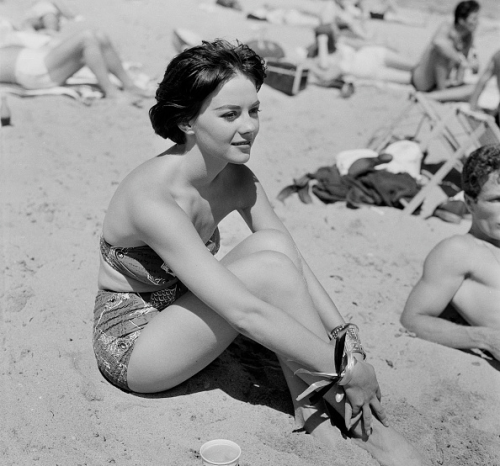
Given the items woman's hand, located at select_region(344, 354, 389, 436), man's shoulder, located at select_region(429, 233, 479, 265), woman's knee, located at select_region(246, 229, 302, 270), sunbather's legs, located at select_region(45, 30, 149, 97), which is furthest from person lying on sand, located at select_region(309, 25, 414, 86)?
woman's hand, located at select_region(344, 354, 389, 436)

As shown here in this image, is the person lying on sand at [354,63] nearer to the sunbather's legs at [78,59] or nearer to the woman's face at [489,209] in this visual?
the sunbather's legs at [78,59]

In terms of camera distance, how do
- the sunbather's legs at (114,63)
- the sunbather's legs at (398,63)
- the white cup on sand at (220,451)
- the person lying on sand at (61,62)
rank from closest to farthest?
the white cup on sand at (220,451)
the person lying on sand at (61,62)
the sunbather's legs at (114,63)
the sunbather's legs at (398,63)

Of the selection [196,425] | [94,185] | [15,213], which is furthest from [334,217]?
[196,425]

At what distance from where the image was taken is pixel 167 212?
232 centimetres

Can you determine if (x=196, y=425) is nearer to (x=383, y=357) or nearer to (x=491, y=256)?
(x=383, y=357)

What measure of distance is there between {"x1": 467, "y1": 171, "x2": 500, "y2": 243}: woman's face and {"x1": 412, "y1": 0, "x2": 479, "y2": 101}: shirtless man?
3922 millimetres

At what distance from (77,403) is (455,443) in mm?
1546

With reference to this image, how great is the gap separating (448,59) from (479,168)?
4.34 meters

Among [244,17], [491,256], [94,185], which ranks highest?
[491,256]

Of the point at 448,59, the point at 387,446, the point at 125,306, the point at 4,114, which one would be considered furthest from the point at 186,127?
the point at 448,59

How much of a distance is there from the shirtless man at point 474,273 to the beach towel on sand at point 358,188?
1765 mm

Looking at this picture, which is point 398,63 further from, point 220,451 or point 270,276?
point 220,451

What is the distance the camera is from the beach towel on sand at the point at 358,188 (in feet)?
16.6

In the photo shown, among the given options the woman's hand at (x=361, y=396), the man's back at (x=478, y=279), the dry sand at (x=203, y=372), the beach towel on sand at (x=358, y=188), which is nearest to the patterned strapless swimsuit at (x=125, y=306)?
the dry sand at (x=203, y=372)
